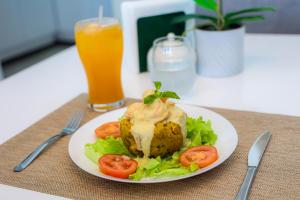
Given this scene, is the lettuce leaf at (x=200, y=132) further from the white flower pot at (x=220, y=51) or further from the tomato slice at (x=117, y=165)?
the white flower pot at (x=220, y=51)

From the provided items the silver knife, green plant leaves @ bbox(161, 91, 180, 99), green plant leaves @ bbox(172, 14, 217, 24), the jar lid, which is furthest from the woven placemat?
green plant leaves @ bbox(172, 14, 217, 24)

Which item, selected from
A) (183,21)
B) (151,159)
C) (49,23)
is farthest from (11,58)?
(151,159)

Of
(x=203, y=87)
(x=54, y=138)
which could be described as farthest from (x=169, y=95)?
(x=203, y=87)

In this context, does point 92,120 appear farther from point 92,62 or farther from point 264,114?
point 264,114

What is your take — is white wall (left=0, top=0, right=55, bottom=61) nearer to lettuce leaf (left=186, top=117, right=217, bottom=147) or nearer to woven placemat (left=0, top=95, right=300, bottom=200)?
woven placemat (left=0, top=95, right=300, bottom=200)

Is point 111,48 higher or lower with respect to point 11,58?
higher
